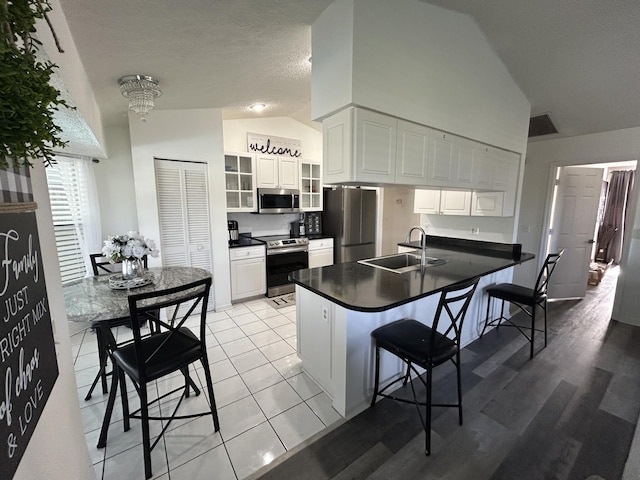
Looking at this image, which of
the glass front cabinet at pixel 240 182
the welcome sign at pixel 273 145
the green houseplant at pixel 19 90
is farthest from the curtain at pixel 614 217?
the green houseplant at pixel 19 90

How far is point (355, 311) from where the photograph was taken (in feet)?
5.74

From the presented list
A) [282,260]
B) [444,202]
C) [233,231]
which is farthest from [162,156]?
[444,202]

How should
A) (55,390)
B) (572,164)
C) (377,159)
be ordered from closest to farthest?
(55,390) < (377,159) < (572,164)

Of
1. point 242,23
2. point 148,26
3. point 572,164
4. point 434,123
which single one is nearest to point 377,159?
point 434,123

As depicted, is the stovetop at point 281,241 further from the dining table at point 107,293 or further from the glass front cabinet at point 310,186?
the dining table at point 107,293

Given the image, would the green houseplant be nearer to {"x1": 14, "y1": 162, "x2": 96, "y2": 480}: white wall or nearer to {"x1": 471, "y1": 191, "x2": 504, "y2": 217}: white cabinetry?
{"x1": 14, "y1": 162, "x2": 96, "y2": 480}: white wall

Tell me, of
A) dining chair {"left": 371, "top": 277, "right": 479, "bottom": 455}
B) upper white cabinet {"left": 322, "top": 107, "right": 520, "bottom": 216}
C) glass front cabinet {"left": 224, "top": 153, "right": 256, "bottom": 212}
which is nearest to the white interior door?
upper white cabinet {"left": 322, "top": 107, "right": 520, "bottom": 216}

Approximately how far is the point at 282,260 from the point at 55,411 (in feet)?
10.9

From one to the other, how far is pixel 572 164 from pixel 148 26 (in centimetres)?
480

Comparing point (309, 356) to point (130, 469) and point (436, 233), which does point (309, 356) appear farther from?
point (436, 233)

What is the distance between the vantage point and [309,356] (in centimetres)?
230

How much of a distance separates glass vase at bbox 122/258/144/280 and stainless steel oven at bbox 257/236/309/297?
1.96 metres

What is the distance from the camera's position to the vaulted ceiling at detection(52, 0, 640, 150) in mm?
1530

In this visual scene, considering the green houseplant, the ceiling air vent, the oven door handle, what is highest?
the ceiling air vent
